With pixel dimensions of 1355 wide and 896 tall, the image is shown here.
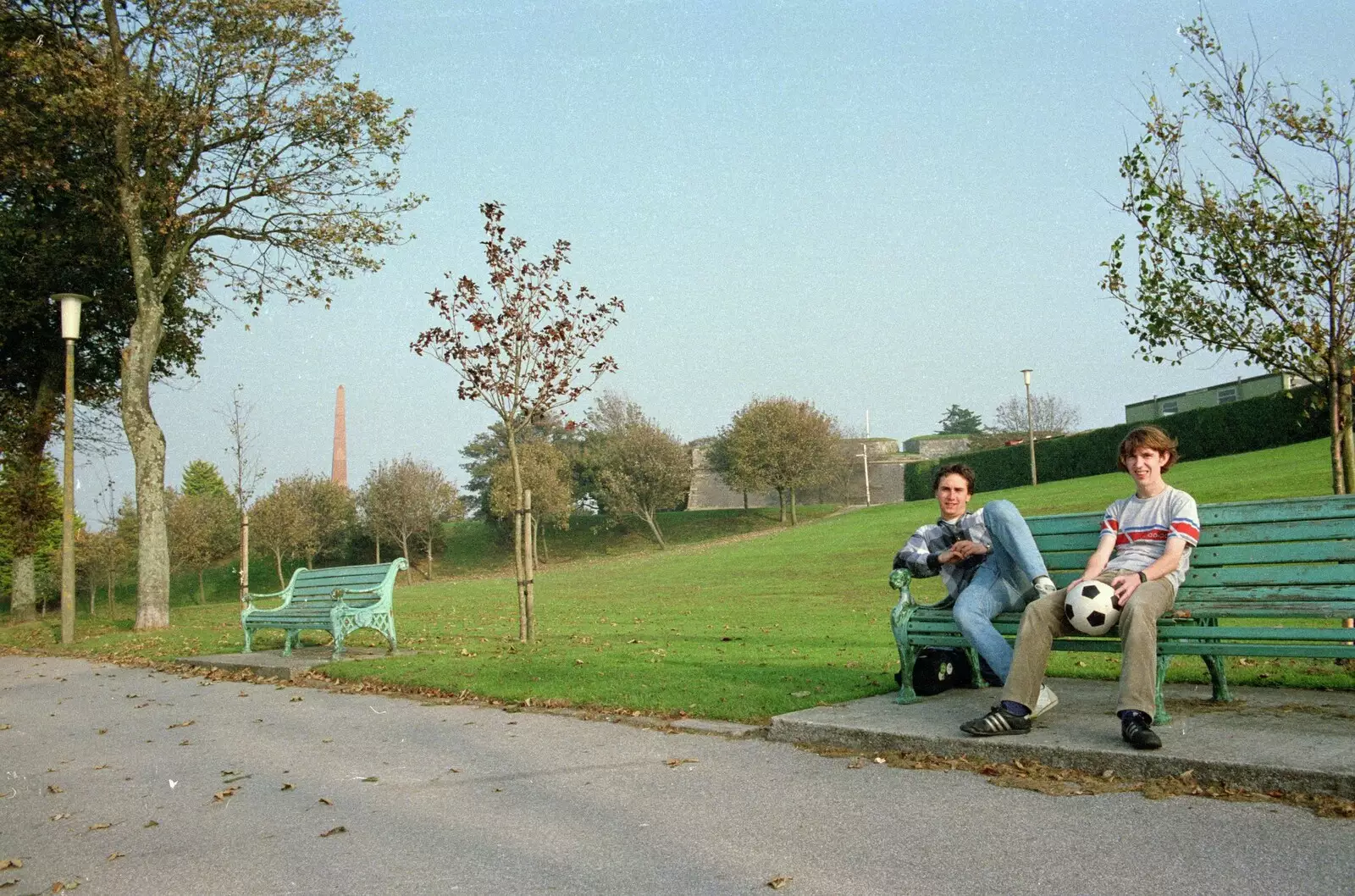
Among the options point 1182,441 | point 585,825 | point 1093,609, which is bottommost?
point 585,825

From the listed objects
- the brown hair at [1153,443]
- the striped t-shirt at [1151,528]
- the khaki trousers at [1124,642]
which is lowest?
the khaki trousers at [1124,642]

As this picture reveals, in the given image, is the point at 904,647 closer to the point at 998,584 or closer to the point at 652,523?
the point at 998,584

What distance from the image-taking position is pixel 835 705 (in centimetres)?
684

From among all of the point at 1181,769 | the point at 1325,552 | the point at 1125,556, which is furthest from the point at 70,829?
the point at 1325,552

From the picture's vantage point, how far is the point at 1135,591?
17.8ft

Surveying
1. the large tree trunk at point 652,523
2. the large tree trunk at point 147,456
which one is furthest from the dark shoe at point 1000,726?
the large tree trunk at point 652,523

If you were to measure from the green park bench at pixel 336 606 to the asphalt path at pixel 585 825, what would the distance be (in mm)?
4325

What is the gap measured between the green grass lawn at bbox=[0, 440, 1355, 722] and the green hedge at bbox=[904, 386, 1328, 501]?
3.27 m

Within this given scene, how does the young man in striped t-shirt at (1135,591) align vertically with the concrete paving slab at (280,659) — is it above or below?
above

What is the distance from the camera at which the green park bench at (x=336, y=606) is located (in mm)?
11875

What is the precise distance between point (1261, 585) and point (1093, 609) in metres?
0.92

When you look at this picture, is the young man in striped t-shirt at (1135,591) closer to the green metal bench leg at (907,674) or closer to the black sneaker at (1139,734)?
the black sneaker at (1139,734)

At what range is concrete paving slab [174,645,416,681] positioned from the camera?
1140cm

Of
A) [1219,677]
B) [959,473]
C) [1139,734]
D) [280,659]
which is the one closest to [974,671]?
[959,473]
